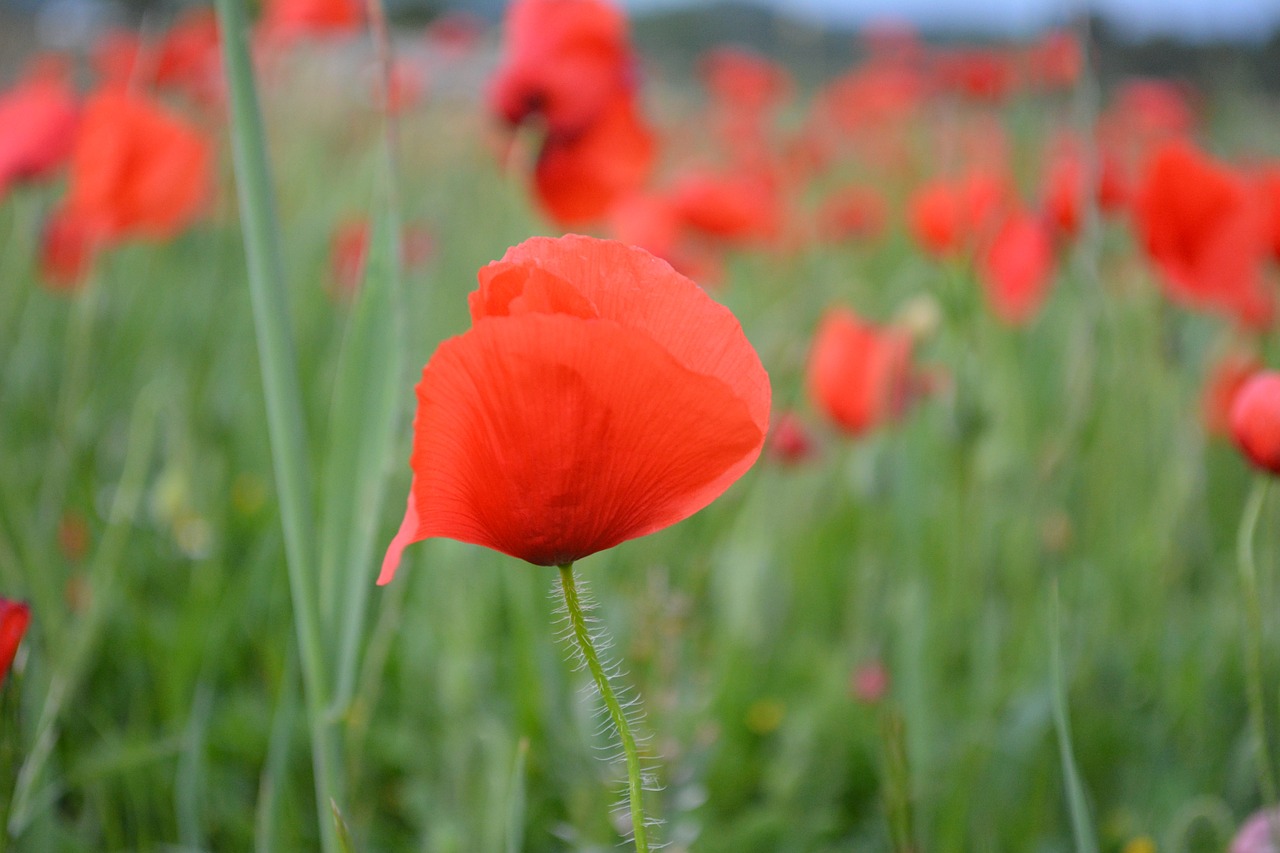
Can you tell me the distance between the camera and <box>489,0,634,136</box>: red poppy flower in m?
0.87

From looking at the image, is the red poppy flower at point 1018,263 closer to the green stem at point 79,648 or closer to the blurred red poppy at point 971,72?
the blurred red poppy at point 971,72

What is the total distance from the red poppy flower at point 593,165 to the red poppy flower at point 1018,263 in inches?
15.0

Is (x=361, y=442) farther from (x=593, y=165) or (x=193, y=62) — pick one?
(x=193, y=62)

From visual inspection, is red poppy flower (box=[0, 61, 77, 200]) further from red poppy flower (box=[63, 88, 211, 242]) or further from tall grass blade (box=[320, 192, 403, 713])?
tall grass blade (box=[320, 192, 403, 713])

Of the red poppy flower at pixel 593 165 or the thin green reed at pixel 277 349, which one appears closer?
the thin green reed at pixel 277 349

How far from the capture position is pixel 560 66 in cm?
87

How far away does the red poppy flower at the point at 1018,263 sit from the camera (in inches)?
42.3

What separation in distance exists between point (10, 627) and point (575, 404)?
0.65 ft

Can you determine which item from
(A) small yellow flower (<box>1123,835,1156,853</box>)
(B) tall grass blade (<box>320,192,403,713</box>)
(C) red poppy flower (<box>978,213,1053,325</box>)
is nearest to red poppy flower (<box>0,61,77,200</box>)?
(B) tall grass blade (<box>320,192,403,713</box>)

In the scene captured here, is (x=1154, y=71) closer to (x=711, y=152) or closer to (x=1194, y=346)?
(x=711, y=152)

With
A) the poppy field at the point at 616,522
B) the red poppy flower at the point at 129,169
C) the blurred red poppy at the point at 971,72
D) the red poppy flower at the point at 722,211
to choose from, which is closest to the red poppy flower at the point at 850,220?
the blurred red poppy at the point at 971,72

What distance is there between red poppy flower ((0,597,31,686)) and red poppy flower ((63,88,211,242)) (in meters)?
0.63

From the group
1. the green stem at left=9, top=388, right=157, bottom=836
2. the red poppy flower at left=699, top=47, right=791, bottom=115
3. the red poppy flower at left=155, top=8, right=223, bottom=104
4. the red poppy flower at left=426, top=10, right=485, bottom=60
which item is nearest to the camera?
the green stem at left=9, top=388, right=157, bottom=836

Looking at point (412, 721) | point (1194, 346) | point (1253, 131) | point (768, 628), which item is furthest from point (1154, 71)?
point (412, 721)
